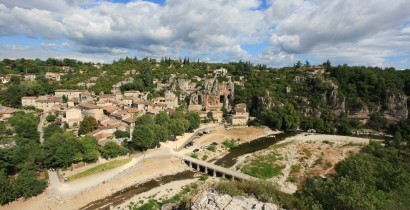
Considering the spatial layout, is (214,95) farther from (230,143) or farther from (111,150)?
(111,150)

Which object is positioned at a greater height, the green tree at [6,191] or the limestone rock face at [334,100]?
the limestone rock face at [334,100]

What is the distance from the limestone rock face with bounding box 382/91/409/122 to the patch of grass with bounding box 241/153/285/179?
53.6m

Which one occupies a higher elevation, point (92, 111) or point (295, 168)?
point (92, 111)

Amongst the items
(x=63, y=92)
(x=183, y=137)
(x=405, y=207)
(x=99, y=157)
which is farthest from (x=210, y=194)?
(x=63, y=92)

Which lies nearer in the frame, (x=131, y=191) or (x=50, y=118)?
(x=131, y=191)

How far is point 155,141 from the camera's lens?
47.5m

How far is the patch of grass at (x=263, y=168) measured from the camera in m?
38.3

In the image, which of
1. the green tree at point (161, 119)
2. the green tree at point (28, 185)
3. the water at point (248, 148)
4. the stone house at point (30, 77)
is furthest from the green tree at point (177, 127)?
the stone house at point (30, 77)

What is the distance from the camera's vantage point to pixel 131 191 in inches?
1315

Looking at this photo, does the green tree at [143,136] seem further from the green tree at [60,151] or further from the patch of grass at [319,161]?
the patch of grass at [319,161]

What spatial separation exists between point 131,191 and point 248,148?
29136mm

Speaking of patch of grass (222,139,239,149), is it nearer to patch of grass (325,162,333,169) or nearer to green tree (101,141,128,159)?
patch of grass (325,162,333,169)

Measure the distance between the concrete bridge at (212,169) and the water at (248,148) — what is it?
283 cm

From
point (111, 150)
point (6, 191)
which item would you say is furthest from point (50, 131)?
point (6, 191)
